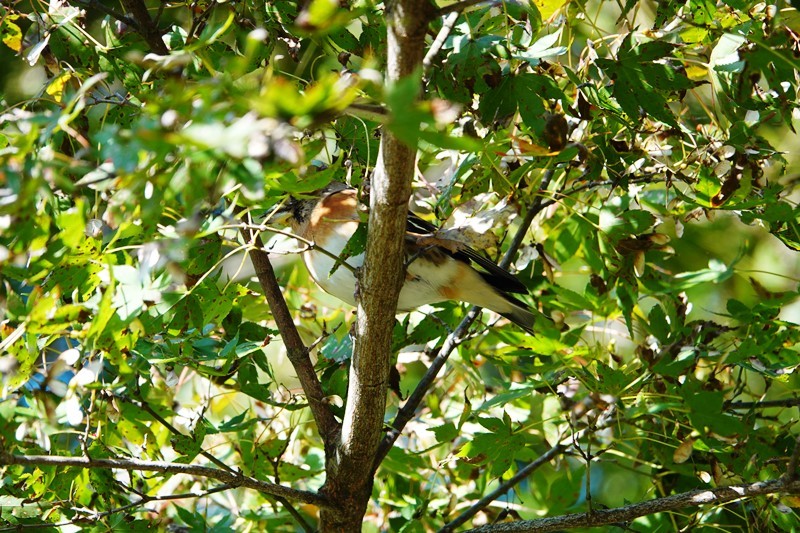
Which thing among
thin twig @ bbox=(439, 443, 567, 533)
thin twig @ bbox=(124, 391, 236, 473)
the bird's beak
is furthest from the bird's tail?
thin twig @ bbox=(124, 391, 236, 473)

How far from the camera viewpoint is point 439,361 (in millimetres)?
2354

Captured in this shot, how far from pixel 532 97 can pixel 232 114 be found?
103 centimetres

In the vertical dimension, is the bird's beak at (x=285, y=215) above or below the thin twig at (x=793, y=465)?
above

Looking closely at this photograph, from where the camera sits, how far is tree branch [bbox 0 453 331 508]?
152 cm

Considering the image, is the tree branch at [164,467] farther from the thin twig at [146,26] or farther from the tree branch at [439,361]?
the thin twig at [146,26]

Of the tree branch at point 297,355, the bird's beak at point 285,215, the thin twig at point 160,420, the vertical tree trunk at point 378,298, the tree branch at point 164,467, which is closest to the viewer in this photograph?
the vertical tree trunk at point 378,298

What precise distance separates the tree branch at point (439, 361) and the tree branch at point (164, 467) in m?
0.26

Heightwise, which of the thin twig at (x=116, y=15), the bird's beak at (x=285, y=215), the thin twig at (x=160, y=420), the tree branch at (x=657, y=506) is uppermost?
the thin twig at (x=116, y=15)

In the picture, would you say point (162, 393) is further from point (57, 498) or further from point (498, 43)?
point (498, 43)

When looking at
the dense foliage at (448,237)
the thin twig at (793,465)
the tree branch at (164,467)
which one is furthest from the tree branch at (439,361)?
the thin twig at (793,465)

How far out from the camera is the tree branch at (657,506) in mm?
1772

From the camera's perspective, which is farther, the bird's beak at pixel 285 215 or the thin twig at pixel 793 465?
the bird's beak at pixel 285 215

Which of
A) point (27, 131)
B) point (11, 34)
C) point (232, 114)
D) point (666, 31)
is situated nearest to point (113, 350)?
point (27, 131)

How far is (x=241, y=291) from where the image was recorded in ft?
6.23
